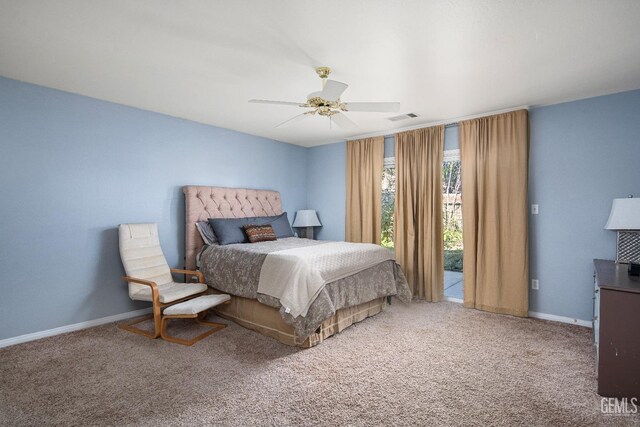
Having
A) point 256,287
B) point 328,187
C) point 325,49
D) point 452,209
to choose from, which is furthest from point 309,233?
point 325,49

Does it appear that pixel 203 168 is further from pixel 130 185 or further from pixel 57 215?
pixel 57 215

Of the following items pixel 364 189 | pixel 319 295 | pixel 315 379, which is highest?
pixel 364 189

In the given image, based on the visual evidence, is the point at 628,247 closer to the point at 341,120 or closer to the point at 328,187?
the point at 341,120

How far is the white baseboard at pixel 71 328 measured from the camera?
9.92 feet

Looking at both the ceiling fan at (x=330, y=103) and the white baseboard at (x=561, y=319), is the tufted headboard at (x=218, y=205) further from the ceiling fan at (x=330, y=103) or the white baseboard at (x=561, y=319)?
the white baseboard at (x=561, y=319)

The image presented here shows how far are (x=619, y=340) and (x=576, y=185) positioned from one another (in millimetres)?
1992

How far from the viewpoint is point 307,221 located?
5648 mm

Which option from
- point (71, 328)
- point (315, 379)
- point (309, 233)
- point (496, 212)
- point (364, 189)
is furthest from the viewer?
point (309, 233)

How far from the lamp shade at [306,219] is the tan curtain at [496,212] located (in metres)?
2.48

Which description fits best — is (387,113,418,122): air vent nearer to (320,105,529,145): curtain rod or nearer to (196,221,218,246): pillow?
(320,105,529,145): curtain rod

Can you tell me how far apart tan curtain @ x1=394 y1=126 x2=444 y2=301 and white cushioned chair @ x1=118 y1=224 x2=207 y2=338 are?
284 centimetres

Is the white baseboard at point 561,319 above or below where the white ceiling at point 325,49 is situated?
below

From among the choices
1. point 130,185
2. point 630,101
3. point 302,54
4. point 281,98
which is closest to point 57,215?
point 130,185

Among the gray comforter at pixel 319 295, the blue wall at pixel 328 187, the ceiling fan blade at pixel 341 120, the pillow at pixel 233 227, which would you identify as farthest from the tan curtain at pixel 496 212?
the pillow at pixel 233 227
